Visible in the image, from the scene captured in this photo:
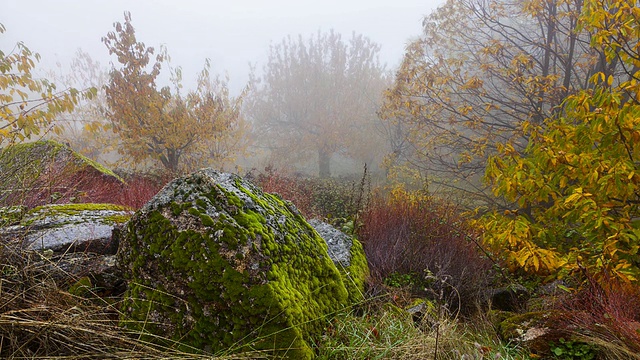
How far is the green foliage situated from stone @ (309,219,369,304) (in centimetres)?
125

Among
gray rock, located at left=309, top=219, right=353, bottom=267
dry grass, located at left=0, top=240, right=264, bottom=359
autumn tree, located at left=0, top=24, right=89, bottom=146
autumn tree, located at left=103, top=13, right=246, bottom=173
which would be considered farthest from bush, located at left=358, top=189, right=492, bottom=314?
autumn tree, located at left=103, top=13, right=246, bottom=173

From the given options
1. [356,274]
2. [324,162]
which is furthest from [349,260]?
[324,162]

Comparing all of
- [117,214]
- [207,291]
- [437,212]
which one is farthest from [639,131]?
[117,214]

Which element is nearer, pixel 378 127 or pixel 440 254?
pixel 440 254

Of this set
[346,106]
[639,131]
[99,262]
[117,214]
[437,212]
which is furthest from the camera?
[346,106]

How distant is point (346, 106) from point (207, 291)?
18.6 meters

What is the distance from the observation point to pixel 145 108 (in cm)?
852

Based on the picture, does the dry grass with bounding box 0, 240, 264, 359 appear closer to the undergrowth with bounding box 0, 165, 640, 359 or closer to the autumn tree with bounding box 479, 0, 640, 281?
the undergrowth with bounding box 0, 165, 640, 359

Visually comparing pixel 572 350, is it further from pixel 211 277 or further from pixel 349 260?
pixel 211 277

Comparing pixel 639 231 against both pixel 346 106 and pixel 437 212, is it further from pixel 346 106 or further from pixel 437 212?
pixel 346 106

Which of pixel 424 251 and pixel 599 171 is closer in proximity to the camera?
pixel 599 171

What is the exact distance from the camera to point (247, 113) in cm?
2189

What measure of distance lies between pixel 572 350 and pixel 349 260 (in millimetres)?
1633

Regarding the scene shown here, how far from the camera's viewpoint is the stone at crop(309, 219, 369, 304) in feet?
8.34
